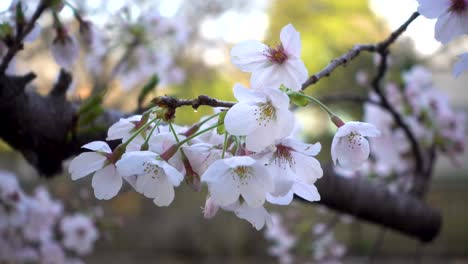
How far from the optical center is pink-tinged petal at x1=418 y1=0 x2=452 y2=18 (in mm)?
395

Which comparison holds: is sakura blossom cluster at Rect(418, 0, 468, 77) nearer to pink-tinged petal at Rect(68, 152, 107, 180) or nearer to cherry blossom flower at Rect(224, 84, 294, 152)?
cherry blossom flower at Rect(224, 84, 294, 152)

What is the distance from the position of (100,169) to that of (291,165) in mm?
157

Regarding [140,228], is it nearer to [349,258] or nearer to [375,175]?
[349,258]

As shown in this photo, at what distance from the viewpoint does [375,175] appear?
146 centimetres

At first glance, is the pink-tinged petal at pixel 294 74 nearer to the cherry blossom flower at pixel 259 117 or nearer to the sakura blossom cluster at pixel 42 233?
the cherry blossom flower at pixel 259 117

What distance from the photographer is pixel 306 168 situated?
401 millimetres

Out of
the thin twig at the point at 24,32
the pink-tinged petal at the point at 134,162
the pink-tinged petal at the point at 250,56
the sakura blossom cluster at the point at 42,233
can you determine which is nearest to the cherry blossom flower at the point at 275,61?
the pink-tinged petal at the point at 250,56

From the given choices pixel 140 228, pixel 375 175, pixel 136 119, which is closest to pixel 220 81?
pixel 140 228

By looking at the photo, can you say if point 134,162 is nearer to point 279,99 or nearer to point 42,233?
point 279,99

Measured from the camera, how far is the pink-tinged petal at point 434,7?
1.30ft

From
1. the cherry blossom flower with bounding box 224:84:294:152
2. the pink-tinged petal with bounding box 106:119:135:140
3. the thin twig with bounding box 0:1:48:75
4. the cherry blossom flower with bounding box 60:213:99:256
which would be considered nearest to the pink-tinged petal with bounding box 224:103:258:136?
the cherry blossom flower with bounding box 224:84:294:152

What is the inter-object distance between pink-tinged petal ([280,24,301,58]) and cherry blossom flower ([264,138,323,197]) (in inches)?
3.0

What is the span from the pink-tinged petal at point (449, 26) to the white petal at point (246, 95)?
158 mm

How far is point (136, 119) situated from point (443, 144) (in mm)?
991
